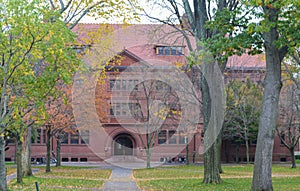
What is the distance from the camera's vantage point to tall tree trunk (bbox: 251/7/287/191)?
14469 mm

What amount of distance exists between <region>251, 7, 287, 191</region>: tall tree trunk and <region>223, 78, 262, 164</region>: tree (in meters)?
22.3

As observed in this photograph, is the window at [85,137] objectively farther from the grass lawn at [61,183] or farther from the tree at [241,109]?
the grass lawn at [61,183]

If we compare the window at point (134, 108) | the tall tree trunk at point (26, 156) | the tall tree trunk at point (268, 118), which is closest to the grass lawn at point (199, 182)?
the tall tree trunk at point (268, 118)

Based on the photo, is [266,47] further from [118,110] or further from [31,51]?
[118,110]

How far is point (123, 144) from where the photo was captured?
55.8 m

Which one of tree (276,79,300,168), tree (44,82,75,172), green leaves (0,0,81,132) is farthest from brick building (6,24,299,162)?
green leaves (0,0,81,132)

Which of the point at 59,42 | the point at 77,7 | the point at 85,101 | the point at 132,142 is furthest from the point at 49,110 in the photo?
the point at 132,142

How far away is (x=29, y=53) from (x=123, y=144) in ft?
141

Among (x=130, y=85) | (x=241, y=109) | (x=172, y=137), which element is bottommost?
(x=172, y=137)

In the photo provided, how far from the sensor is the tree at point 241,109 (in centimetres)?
3969

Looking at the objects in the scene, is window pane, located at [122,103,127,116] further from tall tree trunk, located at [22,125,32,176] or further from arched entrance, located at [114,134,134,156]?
tall tree trunk, located at [22,125,32,176]

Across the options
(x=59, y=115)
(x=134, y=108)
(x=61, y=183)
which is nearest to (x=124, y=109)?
(x=134, y=108)

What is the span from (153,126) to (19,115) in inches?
1210

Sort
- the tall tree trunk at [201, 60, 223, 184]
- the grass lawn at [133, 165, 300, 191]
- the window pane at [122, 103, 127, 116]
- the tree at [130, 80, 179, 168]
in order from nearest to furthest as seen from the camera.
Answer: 1. the grass lawn at [133, 165, 300, 191]
2. the tall tree trunk at [201, 60, 223, 184]
3. the tree at [130, 80, 179, 168]
4. the window pane at [122, 103, 127, 116]
